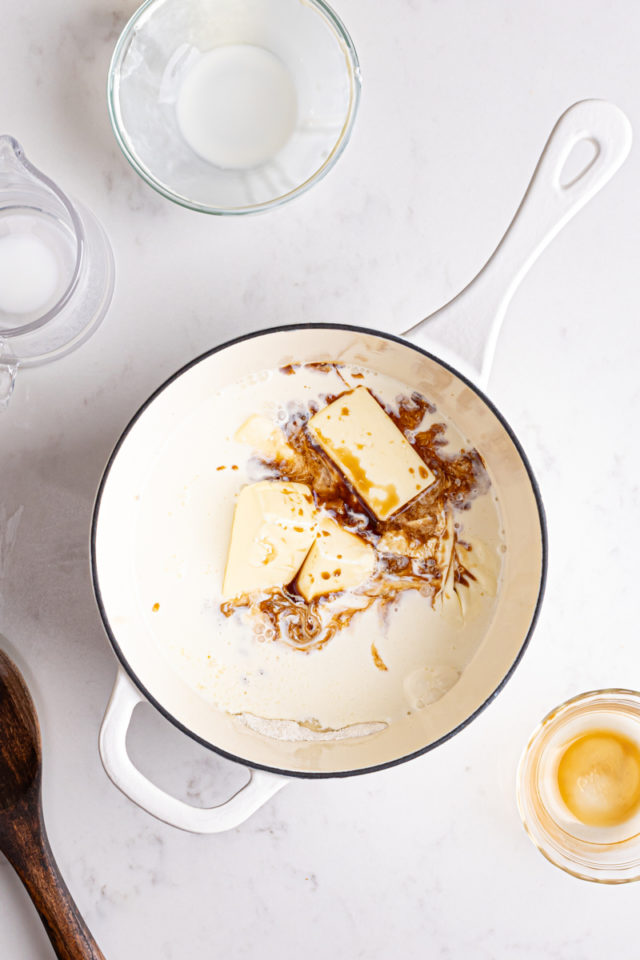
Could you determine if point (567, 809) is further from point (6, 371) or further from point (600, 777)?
point (6, 371)

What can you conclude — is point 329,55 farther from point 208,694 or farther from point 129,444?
point 208,694

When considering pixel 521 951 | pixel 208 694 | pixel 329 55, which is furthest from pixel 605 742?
pixel 329 55

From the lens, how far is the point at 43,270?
1.20 metres

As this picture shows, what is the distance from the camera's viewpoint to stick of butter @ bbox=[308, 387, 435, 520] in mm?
1136

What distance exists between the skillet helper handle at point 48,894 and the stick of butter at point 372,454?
624mm

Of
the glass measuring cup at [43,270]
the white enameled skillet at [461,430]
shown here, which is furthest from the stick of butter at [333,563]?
the glass measuring cup at [43,270]

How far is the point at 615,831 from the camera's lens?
1.15 m

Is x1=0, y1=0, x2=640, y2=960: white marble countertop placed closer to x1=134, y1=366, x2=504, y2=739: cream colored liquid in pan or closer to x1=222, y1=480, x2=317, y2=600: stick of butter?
x1=134, y1=366, x2=504, y2=739: cream colored liquid in pan

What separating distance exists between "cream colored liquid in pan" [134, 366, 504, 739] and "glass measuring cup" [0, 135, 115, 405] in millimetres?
215

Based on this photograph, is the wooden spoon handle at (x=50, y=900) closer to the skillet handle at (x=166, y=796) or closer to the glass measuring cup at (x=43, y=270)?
the skillet handle at (x=166, y=796)

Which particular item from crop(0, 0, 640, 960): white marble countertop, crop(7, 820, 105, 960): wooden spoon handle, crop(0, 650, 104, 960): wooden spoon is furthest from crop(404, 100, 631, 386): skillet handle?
crop(7, 820, 105, 960): wooden spoon handle

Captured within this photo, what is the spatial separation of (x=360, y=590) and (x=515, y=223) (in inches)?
20.5

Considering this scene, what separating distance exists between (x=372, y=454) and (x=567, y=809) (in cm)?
56

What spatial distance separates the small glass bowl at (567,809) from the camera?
1.13 meters
